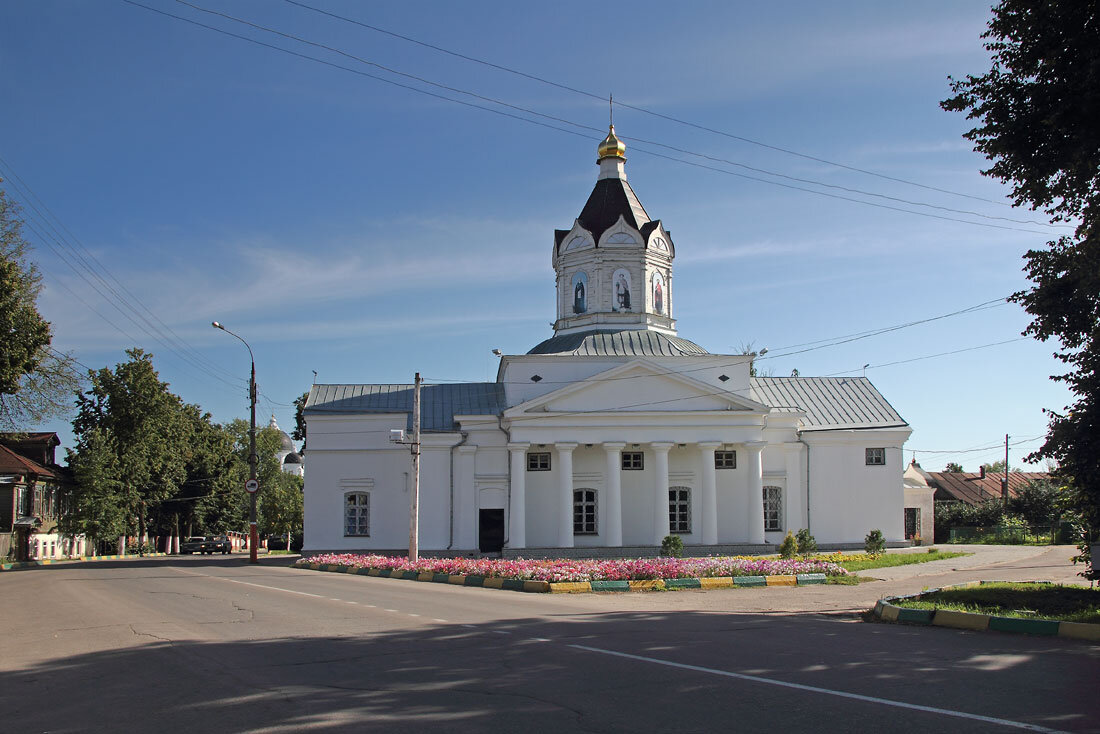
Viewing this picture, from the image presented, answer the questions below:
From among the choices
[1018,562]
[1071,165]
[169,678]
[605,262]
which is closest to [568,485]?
[605,262]

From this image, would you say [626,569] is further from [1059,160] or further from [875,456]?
[875,456]

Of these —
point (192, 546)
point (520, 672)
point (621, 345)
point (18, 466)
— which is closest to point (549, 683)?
point (520, 672)

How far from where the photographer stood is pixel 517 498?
3334 cm

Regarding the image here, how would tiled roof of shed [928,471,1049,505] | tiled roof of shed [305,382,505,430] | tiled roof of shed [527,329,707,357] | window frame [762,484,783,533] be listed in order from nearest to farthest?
tiled roof of shed [527,329,707,357]
tiled roof of shed [305,382,505,430]
window frame [762,484,783,533]
tiled roof of shed [928,471,1049,505]

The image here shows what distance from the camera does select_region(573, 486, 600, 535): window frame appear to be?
3475cm

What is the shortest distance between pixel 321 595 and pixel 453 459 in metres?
17.7

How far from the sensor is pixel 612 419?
3353cm

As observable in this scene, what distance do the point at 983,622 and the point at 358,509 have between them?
Answer: 26977 mm

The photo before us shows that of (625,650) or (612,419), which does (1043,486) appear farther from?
(625,650)

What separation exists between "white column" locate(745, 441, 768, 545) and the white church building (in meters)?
0.07

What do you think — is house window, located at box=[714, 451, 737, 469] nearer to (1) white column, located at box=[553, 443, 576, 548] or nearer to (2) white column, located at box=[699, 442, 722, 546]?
(2) white column, located at box=[699, 442, 722, 546]

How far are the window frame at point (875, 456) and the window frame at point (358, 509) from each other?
68.0ft

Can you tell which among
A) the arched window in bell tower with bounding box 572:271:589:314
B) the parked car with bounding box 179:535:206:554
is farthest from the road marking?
the parked car with bounding box 179:535:206:554

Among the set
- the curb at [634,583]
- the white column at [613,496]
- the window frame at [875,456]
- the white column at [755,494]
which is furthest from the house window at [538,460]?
the window frame at [875,456]
